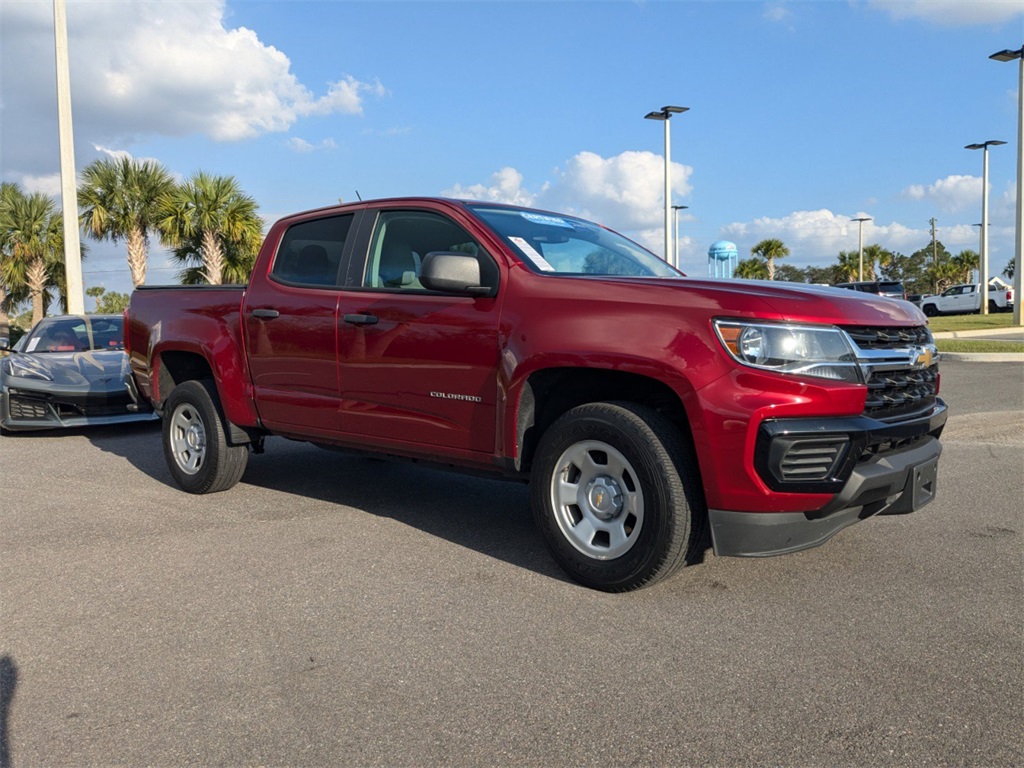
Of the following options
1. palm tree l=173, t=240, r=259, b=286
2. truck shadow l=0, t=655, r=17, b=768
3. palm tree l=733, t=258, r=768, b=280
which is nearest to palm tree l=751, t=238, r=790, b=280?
palm tree l=733, t=258, r=768, b=280

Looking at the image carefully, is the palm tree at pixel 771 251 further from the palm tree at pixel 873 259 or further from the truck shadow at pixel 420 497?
the truck shadow at pixel 420 497

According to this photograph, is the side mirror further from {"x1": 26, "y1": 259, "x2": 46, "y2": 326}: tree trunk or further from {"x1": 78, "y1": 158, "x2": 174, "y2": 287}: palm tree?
{"x1": 26, "y1": 259, "x2": 46, "y2": 326}: tree trunk

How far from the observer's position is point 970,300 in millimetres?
42531

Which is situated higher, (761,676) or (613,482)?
(613,482)

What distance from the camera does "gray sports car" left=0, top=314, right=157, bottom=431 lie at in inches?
351

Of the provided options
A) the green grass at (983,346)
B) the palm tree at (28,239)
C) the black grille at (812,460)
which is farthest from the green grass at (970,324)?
the palm tree at (28,239)

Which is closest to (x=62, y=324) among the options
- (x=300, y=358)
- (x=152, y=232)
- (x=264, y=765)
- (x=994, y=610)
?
(x=300, y=358)

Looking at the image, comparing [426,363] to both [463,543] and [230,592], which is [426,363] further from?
[230,592]

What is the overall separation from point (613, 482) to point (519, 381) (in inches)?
26.1

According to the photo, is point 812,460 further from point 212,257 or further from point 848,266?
point 848,266

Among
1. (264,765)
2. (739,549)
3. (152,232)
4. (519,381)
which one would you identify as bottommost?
(264,765)

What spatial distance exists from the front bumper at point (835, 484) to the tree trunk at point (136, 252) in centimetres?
2771

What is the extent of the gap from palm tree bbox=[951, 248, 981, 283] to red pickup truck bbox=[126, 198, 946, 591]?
7179 cm

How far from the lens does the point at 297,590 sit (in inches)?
165
